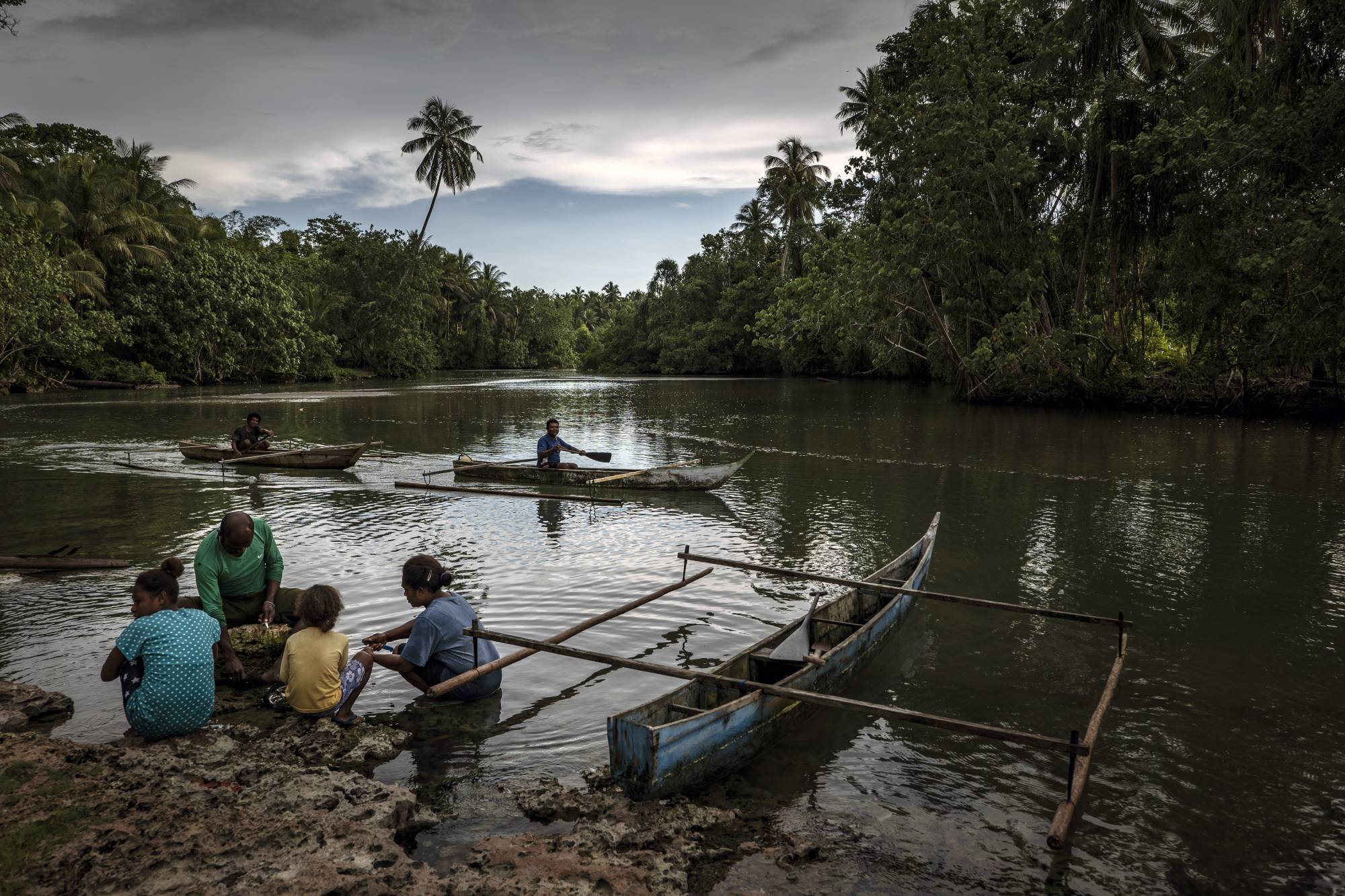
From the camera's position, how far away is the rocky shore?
12.4ft

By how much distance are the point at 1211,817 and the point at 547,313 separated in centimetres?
9893

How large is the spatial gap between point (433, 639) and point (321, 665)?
0.76 metres

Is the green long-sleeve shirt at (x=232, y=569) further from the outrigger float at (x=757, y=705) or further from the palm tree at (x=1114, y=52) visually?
the palm tree at (x=1114, y=52)

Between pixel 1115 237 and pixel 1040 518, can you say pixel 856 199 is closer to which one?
pixel 1115 237

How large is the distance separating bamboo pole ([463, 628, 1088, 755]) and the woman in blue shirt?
0.47 feet

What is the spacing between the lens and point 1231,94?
24.8 metres

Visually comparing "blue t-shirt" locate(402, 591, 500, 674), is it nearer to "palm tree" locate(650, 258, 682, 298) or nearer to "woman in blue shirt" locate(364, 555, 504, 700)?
"woman in blue shirt" locate(364, 555, 504, 700)

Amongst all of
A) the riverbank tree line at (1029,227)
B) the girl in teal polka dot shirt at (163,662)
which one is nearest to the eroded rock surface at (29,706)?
the girl in teal polka dot shirt at (163,662)

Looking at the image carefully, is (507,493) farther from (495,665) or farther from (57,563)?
(495,665)

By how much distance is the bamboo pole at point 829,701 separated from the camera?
452 cm

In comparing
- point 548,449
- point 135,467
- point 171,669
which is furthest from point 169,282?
point 171,669

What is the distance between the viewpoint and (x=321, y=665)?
5457 millimetres

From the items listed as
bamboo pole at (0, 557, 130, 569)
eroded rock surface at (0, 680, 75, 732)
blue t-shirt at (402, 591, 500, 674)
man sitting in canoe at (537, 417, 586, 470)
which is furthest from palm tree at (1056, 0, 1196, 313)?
eroded rock surface at (0, 680, 75, 732)

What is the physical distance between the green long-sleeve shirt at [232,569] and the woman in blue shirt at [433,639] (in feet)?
4.56
